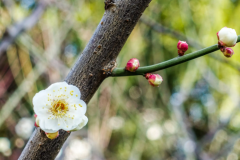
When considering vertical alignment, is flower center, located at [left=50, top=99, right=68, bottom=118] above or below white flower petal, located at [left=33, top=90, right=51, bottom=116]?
below

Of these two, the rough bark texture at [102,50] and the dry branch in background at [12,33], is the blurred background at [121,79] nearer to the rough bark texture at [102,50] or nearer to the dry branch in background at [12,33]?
the dry branch in background at [12,33]

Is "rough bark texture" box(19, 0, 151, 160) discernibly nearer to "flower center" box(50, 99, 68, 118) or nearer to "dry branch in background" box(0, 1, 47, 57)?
"flower center" box(50, 99, 68, 118)

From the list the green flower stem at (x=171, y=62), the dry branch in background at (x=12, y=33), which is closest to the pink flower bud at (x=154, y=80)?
the green flower stem at (x=171, y=62)

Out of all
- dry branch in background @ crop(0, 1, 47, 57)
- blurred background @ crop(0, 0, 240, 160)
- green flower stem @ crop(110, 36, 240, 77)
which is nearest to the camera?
green flower stem @ crop(110, 36, 240, 77)

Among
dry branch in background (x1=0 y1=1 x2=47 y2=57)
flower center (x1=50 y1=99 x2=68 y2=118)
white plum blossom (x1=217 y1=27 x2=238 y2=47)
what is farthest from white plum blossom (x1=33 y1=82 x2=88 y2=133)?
dry branch in background (x1=0 y1=1 x2=47 y2=57)

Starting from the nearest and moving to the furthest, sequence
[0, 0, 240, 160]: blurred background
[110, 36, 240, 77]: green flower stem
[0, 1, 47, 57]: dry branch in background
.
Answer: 1. [110, 36, 240, 77]: green flower stem
2. [0, 1, 47, 57]: dry branch in background
3. [0, 0, 240, 160]: blurred background

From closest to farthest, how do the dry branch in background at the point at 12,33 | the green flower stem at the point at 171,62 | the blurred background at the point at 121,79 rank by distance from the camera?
the green flower stem at the point at 171,62 < the dry branch in background at the point at 12,33 < the blurred background at the point at 121,79

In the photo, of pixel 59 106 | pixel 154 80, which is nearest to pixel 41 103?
pixel 59 106

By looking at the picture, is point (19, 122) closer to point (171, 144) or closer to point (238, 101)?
point (171, 144)
